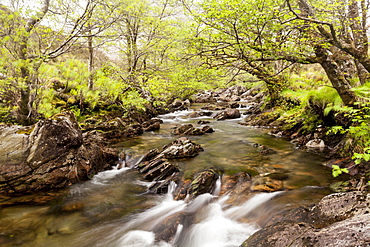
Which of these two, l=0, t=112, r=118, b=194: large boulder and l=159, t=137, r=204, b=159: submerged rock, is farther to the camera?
l=159, t=137, r=204, b=159: submerged rock

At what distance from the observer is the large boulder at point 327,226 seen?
1804 mm

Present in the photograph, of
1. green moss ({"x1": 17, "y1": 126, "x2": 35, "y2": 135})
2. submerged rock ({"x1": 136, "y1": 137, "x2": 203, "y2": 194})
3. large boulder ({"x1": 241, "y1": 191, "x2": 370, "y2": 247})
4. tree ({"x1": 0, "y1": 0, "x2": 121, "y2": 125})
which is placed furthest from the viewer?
tree ({"x1": 0, "y1": 0, "x2": 121, "y2": 125})

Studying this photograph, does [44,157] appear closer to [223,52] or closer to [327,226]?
[223,52]

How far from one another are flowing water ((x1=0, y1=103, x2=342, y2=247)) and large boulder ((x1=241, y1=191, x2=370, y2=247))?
104cm

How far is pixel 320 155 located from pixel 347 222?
525 cm

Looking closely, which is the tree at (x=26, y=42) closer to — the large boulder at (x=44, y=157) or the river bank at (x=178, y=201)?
the large boulder at (x=44, y=157)

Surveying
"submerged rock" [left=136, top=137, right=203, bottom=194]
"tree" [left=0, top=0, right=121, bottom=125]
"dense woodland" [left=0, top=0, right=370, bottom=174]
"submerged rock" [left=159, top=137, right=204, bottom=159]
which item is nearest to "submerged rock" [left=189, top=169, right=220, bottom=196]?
"submerged rock" [left=136, top=137, right=203, bottom=194]

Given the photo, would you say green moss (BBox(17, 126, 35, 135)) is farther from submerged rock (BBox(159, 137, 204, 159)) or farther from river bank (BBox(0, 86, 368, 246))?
submerged rock (BBox(159, 137, 204, 159))

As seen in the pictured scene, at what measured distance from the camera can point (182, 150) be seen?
23.1 feet

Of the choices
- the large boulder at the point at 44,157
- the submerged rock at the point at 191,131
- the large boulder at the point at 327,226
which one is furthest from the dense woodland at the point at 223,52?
the submerged rock at the point at 191,131

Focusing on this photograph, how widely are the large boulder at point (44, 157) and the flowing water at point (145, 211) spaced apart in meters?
0.31

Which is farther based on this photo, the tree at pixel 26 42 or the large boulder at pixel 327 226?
the tree at pixel 26 42

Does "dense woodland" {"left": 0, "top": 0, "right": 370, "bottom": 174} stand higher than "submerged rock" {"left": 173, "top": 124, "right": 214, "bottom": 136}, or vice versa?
"dense woodland" {"left": 0, "top": 0, "right": 370, "bottom": 174}

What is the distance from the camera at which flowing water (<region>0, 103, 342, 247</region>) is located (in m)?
3.59
